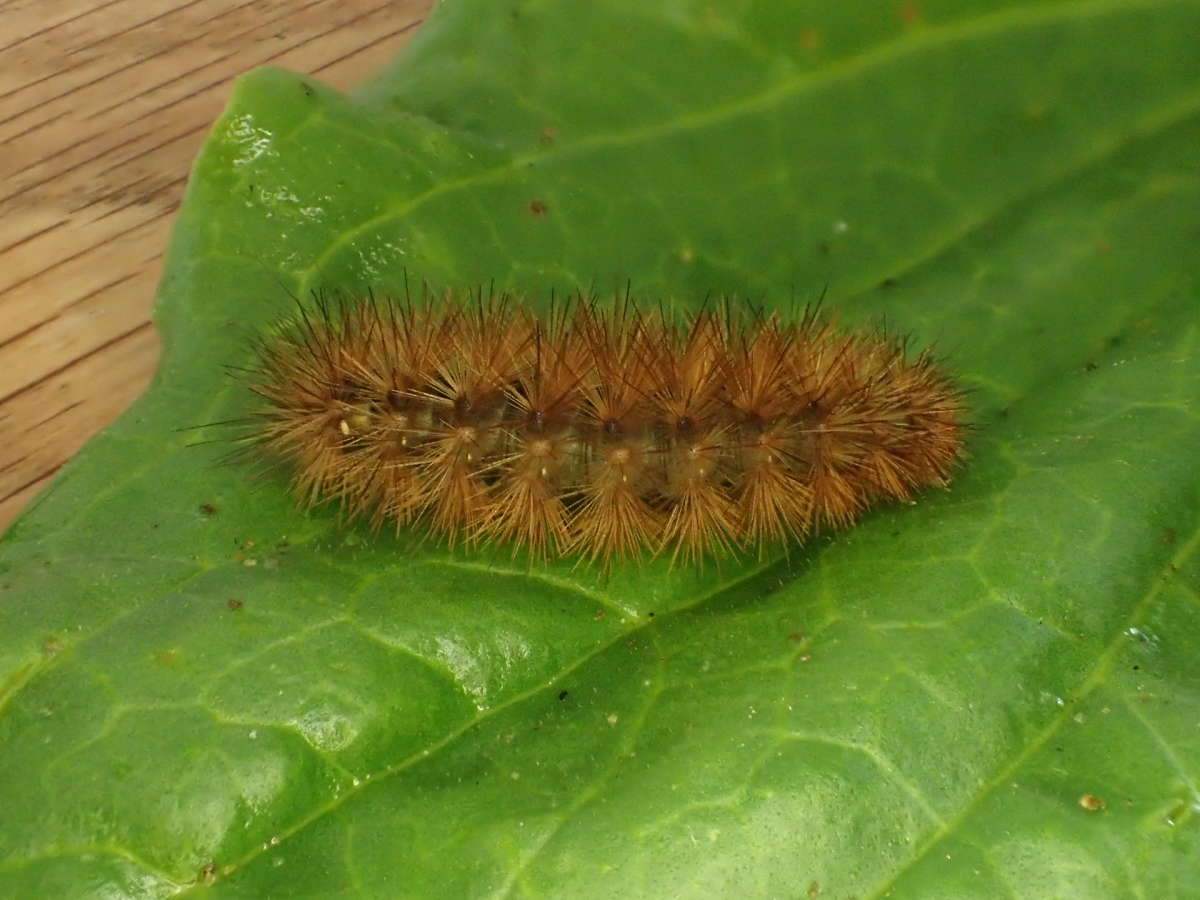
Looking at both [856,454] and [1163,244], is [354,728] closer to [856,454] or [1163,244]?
[856,454]

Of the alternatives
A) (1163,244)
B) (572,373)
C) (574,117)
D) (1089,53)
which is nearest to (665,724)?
(572,373)

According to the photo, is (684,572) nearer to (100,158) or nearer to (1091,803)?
(1091,803)

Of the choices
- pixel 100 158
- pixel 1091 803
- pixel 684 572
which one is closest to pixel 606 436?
pixel 684 572

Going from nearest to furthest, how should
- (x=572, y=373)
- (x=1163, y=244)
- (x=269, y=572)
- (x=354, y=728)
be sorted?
(x=354, y=728) → (x=269, y=572) → (x=572, y=373) → (x=1163, y=244)

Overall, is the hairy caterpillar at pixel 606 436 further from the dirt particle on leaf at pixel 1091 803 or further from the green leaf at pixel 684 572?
the dirt particle on leaf at pixel 1091 803

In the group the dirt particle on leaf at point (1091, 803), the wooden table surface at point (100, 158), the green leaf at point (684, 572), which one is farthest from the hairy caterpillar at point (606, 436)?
the wooden table surface at point (100, 158)
